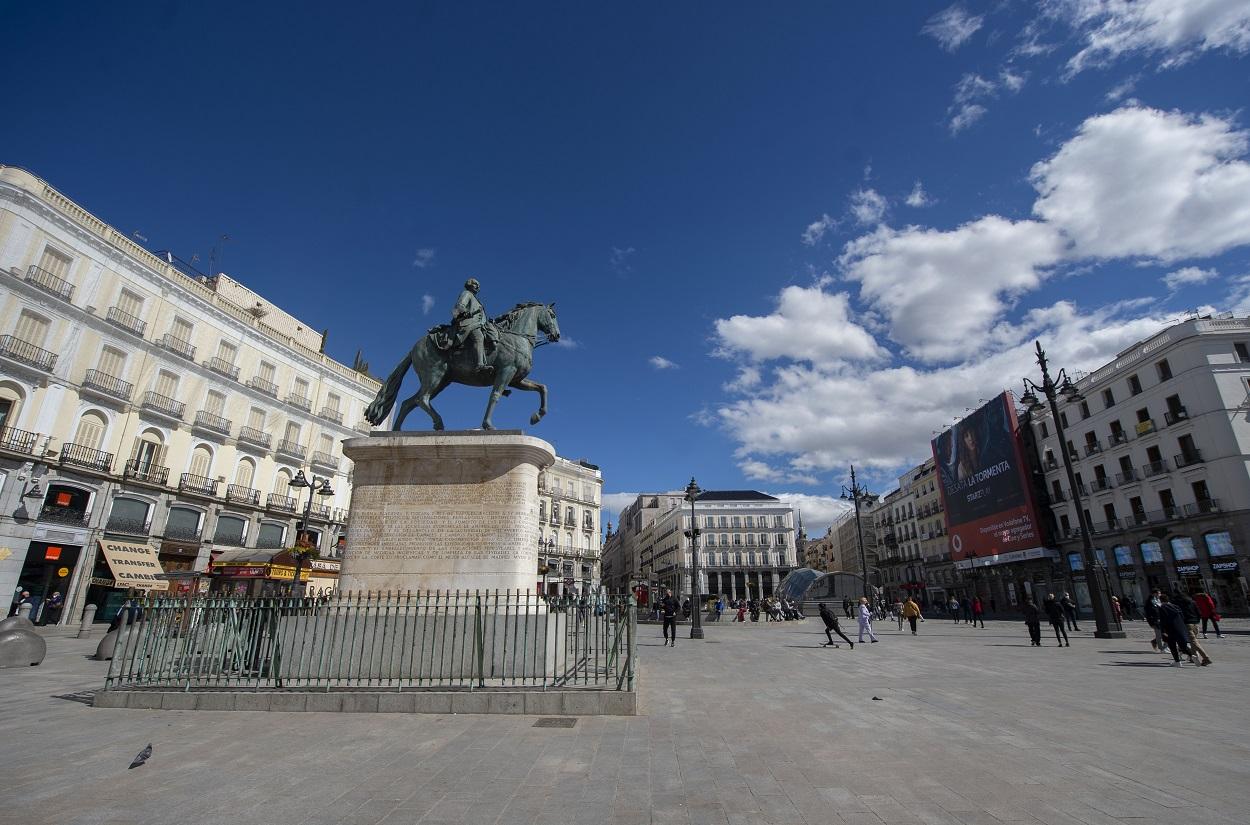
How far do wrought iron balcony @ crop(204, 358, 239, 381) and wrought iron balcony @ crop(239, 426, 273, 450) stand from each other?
2944 mm

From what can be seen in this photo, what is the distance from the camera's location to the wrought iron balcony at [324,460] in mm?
35375

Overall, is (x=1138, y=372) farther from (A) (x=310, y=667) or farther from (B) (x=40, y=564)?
(B) (x=40, y=564)

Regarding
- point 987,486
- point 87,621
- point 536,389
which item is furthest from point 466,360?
point 987,486

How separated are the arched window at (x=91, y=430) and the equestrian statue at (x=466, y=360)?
23976mm

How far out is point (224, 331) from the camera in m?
31.8

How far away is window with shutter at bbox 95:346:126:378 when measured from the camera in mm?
26109

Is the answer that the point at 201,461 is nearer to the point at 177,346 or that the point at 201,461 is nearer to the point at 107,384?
the point at 107,384

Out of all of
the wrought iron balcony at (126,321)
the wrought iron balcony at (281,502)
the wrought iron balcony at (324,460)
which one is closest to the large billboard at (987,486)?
the wrought iron balcony at (324,460)

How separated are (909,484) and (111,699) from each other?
7576cm

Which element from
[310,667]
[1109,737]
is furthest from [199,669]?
[1109,737]

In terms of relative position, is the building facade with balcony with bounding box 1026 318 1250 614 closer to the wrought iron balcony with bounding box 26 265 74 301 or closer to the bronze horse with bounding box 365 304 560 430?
the bronze horse with bounding box 365 304 560 430

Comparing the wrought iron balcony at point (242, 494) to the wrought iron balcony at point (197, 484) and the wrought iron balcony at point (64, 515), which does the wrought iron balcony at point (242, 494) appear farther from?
the wrought iron balcony at point (64, 515)

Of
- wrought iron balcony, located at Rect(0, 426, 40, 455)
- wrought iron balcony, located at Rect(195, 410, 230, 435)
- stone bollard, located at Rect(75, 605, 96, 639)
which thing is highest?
wrought iron balcony, located at Rect(195, 410, 230, 435)

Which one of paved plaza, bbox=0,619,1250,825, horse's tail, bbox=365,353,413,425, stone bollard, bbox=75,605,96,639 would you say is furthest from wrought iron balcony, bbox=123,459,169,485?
horse's tail, bbox=365,353,413,425
